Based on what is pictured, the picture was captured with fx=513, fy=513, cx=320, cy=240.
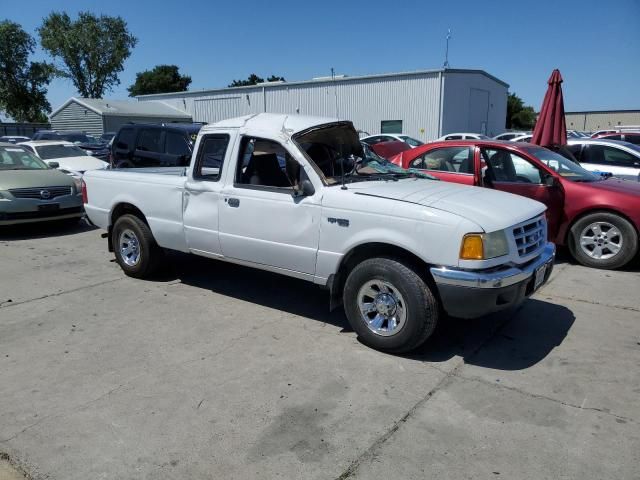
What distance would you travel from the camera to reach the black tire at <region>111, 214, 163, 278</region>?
19.9ft

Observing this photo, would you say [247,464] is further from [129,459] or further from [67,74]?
[67,74]

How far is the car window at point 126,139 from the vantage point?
37.8 ft

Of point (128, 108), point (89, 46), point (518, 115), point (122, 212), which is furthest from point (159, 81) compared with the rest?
point (122, 212)

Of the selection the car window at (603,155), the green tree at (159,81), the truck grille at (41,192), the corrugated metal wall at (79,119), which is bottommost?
the truck grille at (41,192)

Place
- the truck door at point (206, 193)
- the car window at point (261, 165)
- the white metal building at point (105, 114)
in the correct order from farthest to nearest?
the white metal building at point (105, 114), the truck door at point (206, 193), the car window at point (261, 165)

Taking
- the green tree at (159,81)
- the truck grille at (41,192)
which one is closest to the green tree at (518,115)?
the green tree at (159,81)

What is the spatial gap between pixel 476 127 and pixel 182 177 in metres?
31.1

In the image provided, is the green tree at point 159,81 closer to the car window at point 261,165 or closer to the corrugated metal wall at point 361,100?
the corrugated metal wall at point 361,100

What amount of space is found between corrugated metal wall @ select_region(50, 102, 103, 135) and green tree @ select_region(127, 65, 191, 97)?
132ft

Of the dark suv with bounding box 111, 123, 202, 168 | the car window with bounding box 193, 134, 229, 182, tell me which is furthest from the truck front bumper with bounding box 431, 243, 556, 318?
the dark suv with bounding box 111, 123, 202, 168

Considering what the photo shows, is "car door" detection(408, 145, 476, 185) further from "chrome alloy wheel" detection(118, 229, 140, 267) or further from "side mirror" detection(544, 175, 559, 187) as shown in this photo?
"chrome alloy wheel" detection(118, 229, 140, 267)

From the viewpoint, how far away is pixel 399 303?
4.11 meters

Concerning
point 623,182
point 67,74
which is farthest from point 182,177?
point 67,74

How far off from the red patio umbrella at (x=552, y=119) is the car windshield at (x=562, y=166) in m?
2.20
